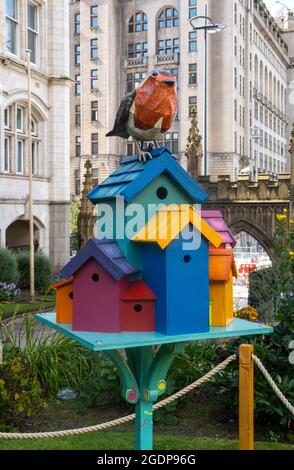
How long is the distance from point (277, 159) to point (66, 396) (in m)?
74.9

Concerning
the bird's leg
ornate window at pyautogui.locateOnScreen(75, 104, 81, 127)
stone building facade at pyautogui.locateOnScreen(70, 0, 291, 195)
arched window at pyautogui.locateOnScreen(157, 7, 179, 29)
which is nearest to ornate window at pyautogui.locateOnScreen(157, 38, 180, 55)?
stone building facade at pyautogui.locateOnScreen(70, 0, 291, 195)

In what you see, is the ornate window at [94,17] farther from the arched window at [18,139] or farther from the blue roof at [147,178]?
the blue roof at [147,178]

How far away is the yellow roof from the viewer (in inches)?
157

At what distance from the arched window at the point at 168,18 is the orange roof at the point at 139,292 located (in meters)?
58.9

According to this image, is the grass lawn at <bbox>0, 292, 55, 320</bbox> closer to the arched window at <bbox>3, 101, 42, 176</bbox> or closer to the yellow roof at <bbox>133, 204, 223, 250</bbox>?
the arched window at <bbox>3, 101, 42, 176</bbox>

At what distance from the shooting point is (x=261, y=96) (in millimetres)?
68625

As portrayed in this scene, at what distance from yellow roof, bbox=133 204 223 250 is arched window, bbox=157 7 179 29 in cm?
5862

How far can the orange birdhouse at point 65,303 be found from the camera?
4.52 m

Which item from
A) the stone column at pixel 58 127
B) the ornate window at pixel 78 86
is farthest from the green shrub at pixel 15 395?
the ornate window at pixel 78 86

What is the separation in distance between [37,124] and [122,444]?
18.4 metres

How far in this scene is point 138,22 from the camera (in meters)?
61.3
